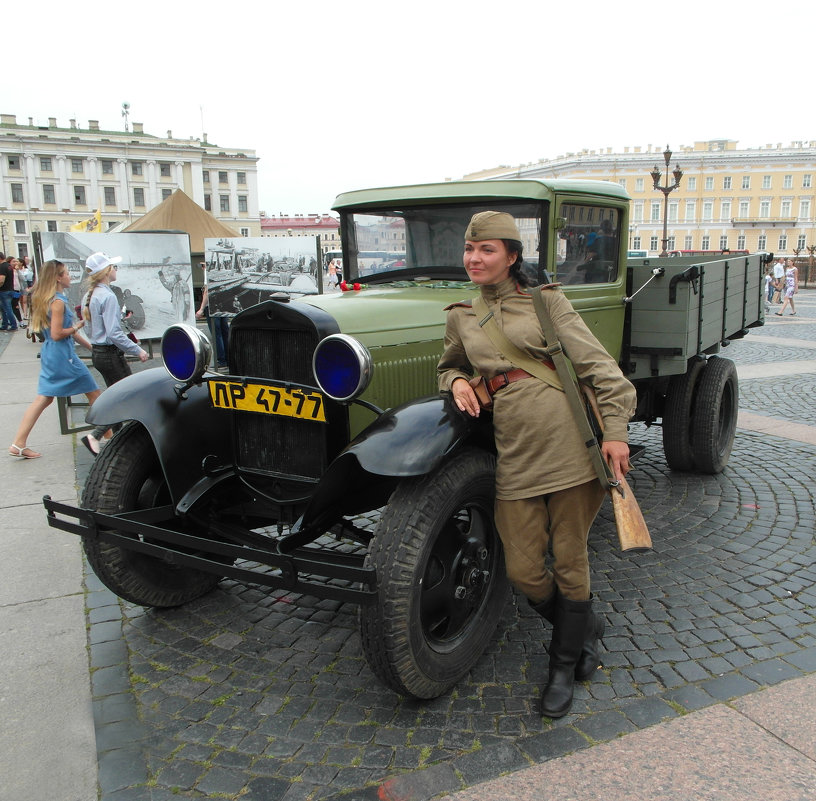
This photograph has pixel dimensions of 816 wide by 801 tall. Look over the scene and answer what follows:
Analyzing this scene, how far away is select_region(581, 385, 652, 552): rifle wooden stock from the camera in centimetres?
246

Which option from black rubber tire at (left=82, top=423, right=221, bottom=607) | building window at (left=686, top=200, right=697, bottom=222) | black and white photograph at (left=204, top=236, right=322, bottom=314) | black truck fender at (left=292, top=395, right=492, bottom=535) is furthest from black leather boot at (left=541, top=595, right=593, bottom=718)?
building window at (left=686, top=200, right=697, bottom=222)

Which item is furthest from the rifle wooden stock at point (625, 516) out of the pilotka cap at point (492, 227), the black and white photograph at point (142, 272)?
the black and white photograph at point (142, 272)

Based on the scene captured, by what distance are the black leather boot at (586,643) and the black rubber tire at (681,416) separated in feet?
9.01

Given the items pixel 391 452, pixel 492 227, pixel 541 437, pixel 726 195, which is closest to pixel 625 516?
pixel 541 437

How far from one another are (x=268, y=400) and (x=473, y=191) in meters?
1.71

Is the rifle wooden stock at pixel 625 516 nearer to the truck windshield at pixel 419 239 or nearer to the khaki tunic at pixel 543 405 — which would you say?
the khaki tunic at pixel 543 405

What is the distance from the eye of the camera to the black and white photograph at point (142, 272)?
373 inches

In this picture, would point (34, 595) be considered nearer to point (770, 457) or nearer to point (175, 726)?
point (175, 726)

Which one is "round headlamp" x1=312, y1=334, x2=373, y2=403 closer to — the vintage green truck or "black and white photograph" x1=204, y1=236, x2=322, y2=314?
the vintage green truck

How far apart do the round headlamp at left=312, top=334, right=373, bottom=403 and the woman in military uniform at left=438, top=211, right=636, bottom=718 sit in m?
0.36

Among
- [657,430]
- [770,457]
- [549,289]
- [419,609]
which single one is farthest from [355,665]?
[657,430]

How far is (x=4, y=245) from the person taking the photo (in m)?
84.1

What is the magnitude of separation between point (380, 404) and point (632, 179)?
296 ft

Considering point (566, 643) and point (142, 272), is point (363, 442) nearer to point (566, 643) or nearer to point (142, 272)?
point (566, 643)
